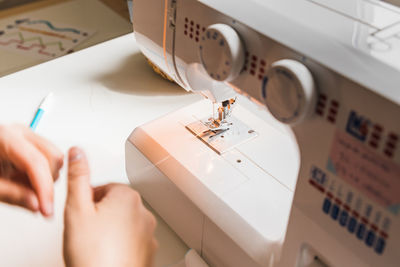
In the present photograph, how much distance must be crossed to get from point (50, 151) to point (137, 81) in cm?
35

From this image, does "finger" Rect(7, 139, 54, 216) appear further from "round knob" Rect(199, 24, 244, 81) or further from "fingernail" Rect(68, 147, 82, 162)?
"round knob" Rect(199, 24, 244, 81)

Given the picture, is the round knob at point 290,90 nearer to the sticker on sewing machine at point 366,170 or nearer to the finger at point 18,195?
the sticker on sewing machine at point 366,170

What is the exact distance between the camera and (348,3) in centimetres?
61

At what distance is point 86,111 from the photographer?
112 centimetres

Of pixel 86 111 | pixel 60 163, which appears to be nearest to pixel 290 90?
pixel 60 163

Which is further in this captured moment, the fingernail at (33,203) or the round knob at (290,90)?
the fingernail at (33,203)

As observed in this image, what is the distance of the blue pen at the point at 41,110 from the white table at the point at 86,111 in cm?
1

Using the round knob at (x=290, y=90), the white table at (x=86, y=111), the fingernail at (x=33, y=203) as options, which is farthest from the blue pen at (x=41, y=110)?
the round knob at (x=290, y=90)

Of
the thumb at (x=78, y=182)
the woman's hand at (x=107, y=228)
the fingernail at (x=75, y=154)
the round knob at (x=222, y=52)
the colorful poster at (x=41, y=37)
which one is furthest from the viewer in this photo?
the colorful poster at (x=41, y=37)

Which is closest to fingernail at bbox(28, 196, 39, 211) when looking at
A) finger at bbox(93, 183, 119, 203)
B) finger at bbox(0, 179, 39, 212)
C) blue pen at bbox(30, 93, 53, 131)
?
finger at bbox(0, 179, 39, 212)

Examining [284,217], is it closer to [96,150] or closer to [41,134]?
[96,150]

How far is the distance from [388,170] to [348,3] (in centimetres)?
27

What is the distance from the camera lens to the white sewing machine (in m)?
0.47

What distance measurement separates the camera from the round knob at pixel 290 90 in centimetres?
48
